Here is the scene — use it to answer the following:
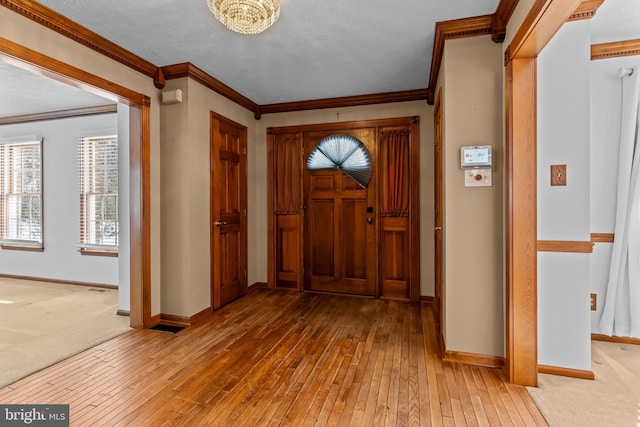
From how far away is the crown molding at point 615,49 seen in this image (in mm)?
2775

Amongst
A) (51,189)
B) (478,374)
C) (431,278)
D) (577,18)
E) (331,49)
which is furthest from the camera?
(51,189)

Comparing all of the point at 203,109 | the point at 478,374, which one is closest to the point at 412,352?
the point at 478,374

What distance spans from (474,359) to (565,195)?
1.35 meters

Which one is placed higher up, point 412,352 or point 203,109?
point 203,109

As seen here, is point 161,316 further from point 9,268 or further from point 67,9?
point 9,268

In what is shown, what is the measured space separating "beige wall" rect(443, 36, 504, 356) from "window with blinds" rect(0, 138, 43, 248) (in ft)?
19.6

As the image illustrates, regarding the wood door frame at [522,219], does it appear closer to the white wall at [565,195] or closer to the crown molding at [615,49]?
the white wall at [565,195]

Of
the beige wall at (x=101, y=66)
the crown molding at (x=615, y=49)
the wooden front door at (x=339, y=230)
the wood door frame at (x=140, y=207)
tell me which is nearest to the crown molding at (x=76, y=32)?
the beige wall at (x=101, y=66)

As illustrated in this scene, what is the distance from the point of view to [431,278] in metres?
4.00

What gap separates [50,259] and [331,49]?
5.29 meters

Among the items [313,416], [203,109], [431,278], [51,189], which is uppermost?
[203,109]

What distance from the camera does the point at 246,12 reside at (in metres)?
1.90

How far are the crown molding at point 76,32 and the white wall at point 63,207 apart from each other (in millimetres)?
2099

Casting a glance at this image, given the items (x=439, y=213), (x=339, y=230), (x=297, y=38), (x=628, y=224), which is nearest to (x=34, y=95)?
(x=297, y=38)
